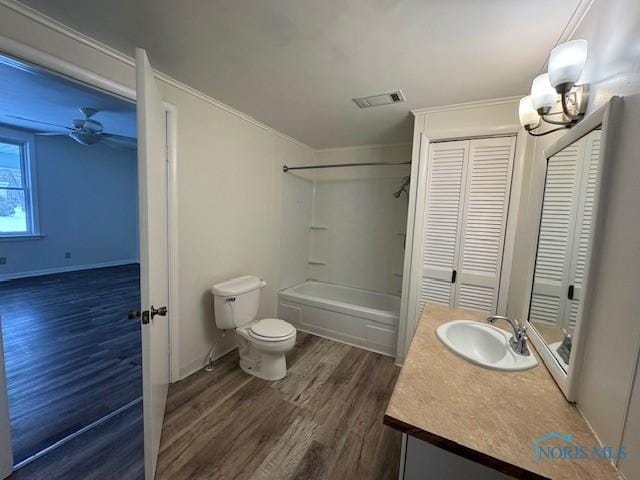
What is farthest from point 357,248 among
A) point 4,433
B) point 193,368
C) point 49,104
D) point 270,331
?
point 49,104

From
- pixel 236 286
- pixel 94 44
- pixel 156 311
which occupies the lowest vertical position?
pixel 236 286

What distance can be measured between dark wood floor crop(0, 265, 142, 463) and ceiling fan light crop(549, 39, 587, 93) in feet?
9.83

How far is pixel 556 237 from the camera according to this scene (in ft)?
3.79

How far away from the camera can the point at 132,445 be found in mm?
1478

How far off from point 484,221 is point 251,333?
2.07 metres

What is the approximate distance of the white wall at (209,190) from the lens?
160cm

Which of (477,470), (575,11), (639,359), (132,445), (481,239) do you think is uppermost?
(575,11)

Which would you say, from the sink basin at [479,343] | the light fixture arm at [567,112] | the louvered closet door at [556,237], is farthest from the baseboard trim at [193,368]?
the light fixture arm at [567,112]

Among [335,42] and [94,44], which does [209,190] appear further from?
[335,42]

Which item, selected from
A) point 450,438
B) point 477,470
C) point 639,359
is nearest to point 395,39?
point 639,359

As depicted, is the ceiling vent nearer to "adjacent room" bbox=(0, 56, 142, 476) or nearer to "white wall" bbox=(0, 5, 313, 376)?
"white wall" bbox=(0, 5, 313, 376)

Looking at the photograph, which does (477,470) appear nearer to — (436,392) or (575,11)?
(436,392)

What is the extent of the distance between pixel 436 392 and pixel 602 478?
0.40 metres

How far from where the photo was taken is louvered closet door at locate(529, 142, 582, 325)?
3.45 feet
